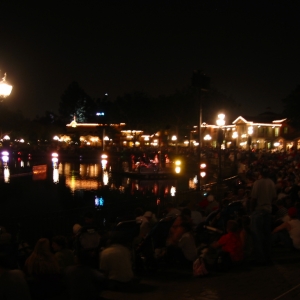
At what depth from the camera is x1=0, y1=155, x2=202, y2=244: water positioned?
12.4m

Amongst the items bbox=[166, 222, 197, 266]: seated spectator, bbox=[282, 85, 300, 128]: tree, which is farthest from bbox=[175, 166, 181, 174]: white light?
bbox=[166, 222, 197, 266]: seated spectator

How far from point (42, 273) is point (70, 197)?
21.4 meters

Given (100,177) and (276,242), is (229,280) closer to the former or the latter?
(276,242)

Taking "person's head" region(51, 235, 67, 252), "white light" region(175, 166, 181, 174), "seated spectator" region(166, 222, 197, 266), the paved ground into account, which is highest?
"white light" region(175, 166, 181, 174)

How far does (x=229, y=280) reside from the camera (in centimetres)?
796

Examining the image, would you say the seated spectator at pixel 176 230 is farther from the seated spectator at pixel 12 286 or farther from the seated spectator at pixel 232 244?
the seated spectator at pixel 12 286

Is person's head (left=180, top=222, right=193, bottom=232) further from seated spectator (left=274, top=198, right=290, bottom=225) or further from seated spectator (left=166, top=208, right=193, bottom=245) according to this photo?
seated spectator (left=274, top=198, right=290, bottom=225)

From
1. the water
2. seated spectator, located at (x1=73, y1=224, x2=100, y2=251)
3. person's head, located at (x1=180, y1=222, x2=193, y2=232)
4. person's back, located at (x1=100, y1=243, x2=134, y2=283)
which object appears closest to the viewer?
person's back, located at (x1=100, y1=243, x2=134, y2=283)

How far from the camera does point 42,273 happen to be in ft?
20.8

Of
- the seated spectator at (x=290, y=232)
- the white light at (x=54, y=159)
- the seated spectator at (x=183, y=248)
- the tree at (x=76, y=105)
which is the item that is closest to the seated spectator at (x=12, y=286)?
the seated spectator at (x=183, y=248)

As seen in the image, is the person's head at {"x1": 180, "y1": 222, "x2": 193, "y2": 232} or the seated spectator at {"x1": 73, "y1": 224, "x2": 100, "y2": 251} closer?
the seated spectator at {"x1": 73, "y1": 224, "x2": 100, "y2": 251}

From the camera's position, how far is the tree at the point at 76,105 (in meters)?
127

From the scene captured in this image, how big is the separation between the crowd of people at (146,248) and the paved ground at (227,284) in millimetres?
208

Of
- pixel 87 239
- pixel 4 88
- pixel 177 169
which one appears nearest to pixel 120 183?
pixel 177 169
